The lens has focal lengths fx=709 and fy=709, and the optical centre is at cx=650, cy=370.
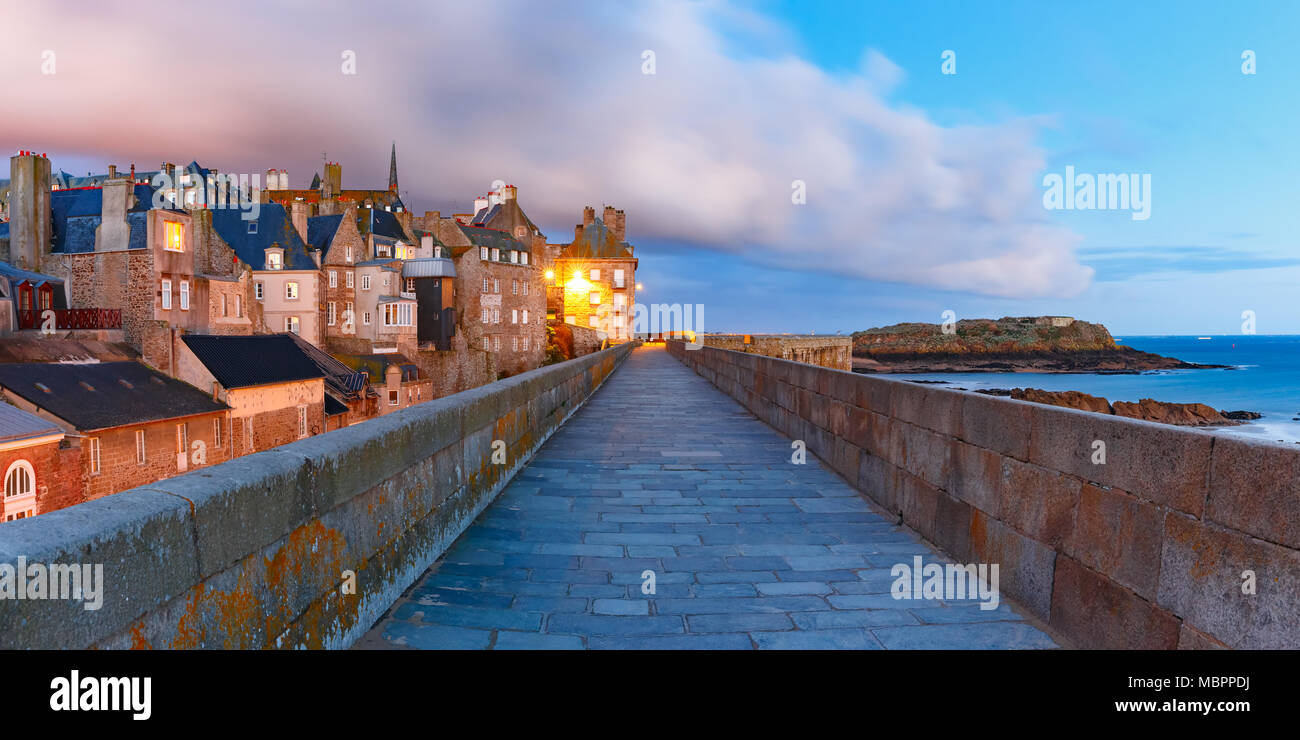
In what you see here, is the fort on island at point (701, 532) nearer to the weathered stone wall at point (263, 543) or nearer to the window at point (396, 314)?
the weathered stone wall at point (263, 543)

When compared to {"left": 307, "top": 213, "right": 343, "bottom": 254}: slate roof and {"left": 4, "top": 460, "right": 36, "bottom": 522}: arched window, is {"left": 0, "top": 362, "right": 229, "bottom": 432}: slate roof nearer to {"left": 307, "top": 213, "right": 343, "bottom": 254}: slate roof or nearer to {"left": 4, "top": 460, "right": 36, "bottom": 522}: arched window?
{"left": 4, "top": 460, "right": 36, "bottom": 522}: arched window

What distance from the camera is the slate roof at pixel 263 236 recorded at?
172ft

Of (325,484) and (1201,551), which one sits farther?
(325,484)

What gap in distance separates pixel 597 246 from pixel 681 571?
230 feet

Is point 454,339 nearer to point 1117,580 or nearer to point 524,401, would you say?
point 524,401

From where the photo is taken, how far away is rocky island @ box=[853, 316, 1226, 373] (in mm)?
110188

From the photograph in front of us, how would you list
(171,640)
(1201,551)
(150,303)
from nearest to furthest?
1. (171,640)
2. (1201,551)
3. (150,303)

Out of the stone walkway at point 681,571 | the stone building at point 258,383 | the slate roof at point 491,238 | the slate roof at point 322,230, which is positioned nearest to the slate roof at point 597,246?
the slate roof at point 491,238

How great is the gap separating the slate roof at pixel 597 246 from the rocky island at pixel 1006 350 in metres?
49.8

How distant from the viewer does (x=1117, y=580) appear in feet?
10.5

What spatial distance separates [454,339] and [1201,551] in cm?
5939
